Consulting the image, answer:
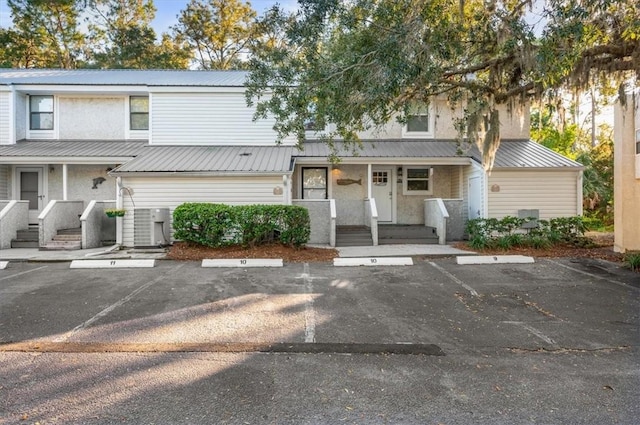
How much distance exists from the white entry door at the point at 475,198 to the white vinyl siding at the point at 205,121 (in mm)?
7102

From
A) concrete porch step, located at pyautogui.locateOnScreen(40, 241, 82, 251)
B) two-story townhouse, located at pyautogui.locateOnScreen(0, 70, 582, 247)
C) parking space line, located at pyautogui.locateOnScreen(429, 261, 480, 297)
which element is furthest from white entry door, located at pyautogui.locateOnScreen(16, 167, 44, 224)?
parking space line, located at pyautogui.locateOnScreen(429, 261, 480, 297)

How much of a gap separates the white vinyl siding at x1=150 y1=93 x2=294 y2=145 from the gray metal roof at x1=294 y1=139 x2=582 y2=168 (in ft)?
7.07

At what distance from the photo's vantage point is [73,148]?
500 inches

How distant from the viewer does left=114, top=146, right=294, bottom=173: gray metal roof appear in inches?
428

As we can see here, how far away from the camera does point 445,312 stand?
5.14 metres

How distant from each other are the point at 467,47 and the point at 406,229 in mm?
5947

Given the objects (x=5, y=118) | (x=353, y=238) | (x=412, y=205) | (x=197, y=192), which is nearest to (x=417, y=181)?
(x=412, y=205)

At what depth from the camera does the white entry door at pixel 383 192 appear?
13547 millimetres

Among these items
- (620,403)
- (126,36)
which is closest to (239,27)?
(126,36)

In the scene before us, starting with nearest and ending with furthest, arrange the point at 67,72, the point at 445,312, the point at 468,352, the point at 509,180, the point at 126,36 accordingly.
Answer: the point at 468,352 < the point at 445,312 < the point at 509,180 < the point at 67,72 < the point at 126,36

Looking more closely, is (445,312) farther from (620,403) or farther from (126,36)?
(126,36)

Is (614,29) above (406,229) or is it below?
above

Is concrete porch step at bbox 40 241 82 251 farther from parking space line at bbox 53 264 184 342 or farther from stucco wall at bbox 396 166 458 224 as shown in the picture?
stucco wall at bbox 396 166 458 224

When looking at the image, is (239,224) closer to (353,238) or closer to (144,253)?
(144,253)
